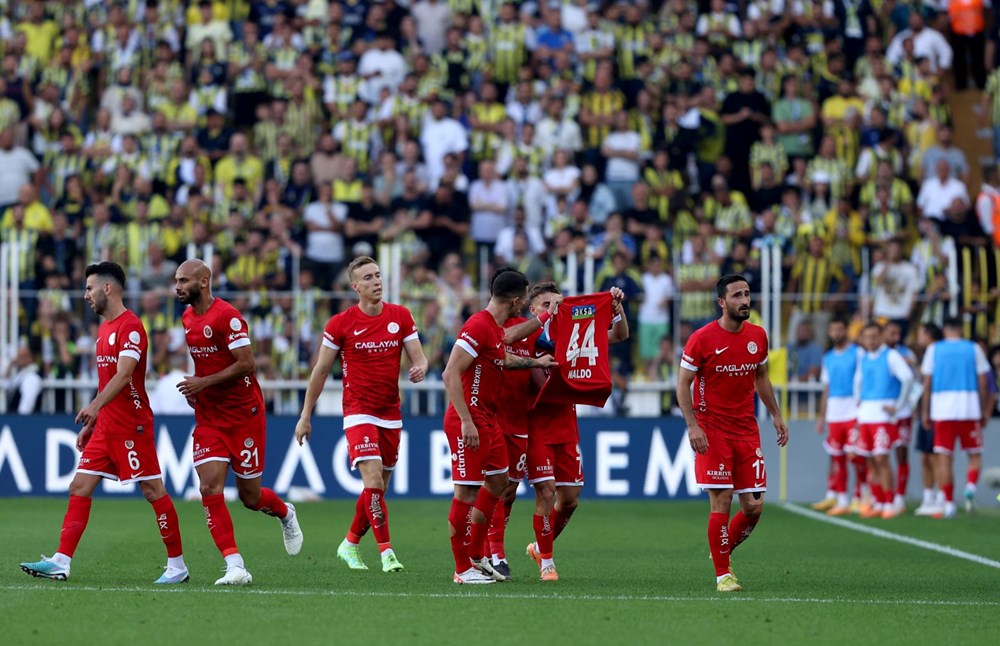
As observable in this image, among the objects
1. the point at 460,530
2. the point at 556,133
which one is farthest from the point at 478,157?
the point at 460,530

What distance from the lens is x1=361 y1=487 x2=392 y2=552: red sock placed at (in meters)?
12.5

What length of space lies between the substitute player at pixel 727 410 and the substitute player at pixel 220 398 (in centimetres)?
302

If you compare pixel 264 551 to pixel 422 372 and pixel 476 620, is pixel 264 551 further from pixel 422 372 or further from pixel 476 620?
pixel 476 620

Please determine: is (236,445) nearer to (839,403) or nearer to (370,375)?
(370,375)

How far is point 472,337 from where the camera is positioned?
11484 mm

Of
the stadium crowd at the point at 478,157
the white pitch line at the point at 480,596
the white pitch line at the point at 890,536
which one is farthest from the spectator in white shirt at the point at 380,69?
the white pitch line at the point at 480,596

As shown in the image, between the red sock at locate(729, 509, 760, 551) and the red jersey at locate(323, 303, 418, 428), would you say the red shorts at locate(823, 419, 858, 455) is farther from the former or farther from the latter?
the red jersey at locate(323, 303, 418, 428)

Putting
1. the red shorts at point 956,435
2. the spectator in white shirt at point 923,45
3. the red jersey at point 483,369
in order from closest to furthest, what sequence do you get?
1. the red jersey at point 483,369
2. the red shorts at point 956,435
3. the spectator in white shirt at point 923,45

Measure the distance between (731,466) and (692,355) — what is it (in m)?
0.83

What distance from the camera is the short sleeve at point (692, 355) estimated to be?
1183cm

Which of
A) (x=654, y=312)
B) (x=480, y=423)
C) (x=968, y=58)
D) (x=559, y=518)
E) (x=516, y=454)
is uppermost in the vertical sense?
(x=968, y=58)

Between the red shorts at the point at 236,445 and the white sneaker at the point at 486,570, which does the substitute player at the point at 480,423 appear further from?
the red shorts at the point at 236,445

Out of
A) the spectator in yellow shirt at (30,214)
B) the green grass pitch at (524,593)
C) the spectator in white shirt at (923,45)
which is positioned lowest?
the green grass pitch at (524,593)

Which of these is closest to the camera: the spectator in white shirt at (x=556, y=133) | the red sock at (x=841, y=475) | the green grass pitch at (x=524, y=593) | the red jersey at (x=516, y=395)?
the green grass pitch at (x=524, y=593)
